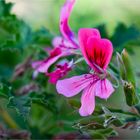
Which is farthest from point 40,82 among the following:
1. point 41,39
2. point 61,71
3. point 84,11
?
point 84,11

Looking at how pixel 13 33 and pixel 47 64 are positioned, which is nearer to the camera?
Result: pixel 47 64

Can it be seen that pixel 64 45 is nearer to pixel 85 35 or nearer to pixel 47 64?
pixel 47 64

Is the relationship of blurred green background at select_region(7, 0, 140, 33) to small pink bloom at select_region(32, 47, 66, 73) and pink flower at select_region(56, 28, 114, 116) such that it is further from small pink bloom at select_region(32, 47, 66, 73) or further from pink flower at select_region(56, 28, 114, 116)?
pink flower at select_region(56, 28, 114, 116)

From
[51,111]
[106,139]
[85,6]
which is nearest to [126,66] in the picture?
[106,139]

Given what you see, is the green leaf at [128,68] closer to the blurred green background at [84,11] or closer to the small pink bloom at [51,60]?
the small pink bloom at [51,60]

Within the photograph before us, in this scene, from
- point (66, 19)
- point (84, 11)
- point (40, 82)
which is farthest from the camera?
point (84, 11)

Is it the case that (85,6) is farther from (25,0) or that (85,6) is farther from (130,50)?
(130,50)
